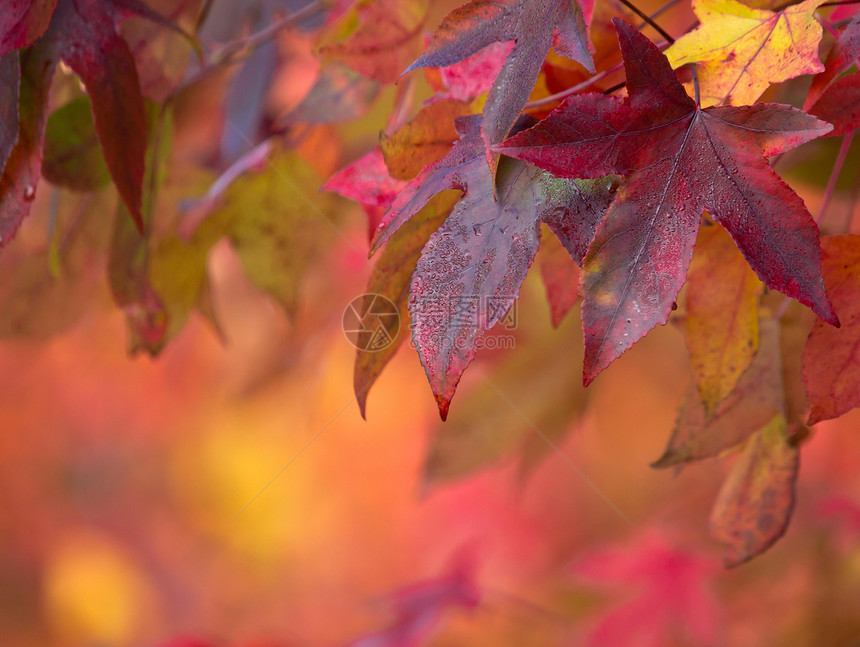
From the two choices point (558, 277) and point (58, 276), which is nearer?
point (558, 277)

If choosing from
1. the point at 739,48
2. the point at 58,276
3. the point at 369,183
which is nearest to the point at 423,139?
the point at 369,183

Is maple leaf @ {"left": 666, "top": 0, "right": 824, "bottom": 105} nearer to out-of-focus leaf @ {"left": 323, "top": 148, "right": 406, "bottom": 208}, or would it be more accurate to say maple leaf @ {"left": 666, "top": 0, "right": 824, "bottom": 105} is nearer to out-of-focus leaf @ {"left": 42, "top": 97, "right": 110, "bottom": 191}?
out-of-focus leaf @ {"left": 323, "top": 148, "right": 406, "bottom": 208}

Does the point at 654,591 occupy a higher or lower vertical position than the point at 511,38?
lower

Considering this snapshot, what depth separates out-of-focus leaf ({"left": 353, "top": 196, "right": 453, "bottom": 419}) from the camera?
33cm

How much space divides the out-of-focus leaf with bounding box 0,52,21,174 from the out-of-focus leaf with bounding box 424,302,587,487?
418mm

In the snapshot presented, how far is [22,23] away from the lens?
13.9 inches

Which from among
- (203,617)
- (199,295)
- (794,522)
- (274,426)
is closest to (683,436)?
(199,295)

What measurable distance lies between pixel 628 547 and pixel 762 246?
0.76m

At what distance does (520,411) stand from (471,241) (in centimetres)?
40

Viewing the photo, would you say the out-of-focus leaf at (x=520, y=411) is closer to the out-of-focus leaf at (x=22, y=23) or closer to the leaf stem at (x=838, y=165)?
the leaf stem at (x=838, y=165)

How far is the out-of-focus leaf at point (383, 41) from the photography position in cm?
46

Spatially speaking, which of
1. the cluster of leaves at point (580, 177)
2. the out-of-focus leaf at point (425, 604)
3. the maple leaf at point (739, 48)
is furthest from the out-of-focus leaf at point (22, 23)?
the out-of-focus leaf at point (425, 604)

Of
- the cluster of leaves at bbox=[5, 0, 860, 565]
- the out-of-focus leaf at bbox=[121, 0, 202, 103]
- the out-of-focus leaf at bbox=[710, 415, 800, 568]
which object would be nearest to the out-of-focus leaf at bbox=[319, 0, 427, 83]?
the cluster of leaves at bbox=[5, 0, 860, 565]

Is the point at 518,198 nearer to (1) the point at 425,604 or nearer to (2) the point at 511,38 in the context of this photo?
(2) the point at 511,38
